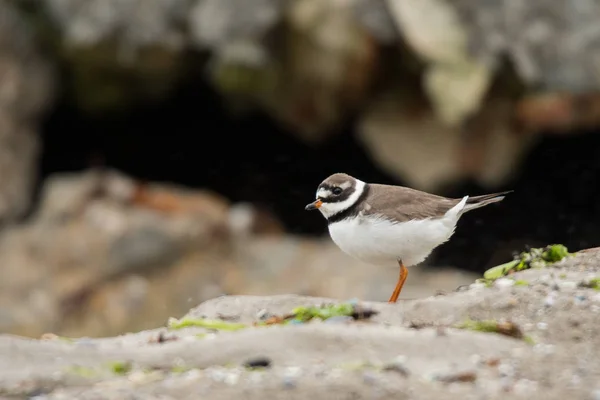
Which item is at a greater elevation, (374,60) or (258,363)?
(374,60)

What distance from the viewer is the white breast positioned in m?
5.07

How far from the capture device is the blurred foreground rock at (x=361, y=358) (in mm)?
3072

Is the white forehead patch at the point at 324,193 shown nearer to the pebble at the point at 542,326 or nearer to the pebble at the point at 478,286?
the pebble at the point at 478,286

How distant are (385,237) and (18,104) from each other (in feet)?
23.2

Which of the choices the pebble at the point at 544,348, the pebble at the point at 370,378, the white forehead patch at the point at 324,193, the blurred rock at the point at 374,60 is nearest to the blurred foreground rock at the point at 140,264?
the blurred rock at the point at 374,60

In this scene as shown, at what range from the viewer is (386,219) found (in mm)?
5098

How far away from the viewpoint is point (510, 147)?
9.55 m

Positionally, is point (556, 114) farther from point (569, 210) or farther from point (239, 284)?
point (239, 284)

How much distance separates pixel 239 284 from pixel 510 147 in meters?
3.07

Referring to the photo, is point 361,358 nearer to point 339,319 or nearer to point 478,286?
point 339,319

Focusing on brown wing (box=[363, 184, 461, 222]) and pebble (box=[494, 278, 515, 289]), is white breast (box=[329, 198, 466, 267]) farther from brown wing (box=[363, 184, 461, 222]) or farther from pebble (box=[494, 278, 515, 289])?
pebble (box=[494, 278, 515, 289])

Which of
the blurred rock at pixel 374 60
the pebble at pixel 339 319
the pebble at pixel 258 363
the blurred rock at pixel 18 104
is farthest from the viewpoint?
the blurred rock at pixel 18 104

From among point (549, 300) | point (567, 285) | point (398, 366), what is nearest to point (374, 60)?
point (567, 285)

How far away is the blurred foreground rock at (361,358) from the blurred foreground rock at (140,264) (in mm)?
5440
